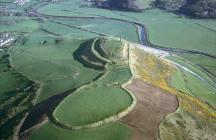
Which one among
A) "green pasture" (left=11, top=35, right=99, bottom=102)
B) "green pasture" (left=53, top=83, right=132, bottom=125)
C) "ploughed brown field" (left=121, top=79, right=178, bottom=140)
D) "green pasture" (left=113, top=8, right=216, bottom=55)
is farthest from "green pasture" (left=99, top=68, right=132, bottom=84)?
"green pasture" (left=113, top=8, right=216, bottom=55)

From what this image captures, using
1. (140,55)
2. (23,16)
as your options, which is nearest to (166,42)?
(140,55)

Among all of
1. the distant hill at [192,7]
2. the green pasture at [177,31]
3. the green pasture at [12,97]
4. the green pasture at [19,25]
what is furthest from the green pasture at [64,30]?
the distant hill at [192,7]

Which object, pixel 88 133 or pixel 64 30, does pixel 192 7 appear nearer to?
pixel 64 30

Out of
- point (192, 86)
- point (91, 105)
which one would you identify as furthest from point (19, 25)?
point (91, 105)

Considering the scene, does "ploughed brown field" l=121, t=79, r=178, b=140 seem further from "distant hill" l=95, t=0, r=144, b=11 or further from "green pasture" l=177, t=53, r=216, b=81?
"distant hill" l=95, t=0, r=144, b=11

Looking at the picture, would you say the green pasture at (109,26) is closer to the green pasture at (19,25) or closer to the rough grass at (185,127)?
the green pasture at (19,25)

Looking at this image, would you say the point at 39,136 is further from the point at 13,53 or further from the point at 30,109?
the point at 13,53

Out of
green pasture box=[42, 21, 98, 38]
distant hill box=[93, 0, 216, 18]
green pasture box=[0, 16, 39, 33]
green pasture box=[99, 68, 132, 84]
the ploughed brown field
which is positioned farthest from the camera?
distant hill box=[93, 0, 216, 18]
